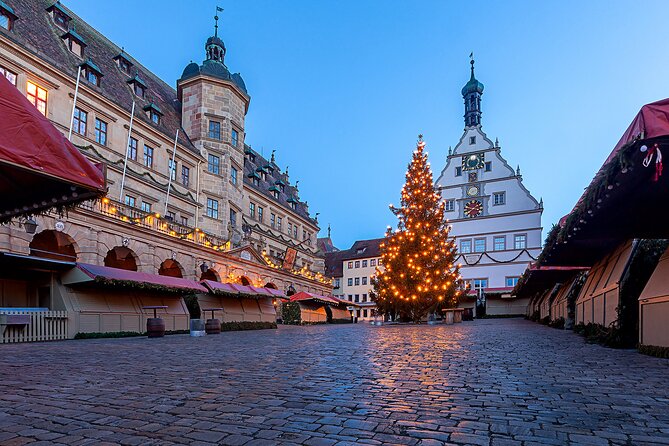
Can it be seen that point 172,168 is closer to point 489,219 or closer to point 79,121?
point 79,121

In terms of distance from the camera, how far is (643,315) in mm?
9719

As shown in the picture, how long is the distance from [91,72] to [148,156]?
6141 mm

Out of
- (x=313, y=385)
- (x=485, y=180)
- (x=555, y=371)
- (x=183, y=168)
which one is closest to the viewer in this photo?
(x=313, y=385)

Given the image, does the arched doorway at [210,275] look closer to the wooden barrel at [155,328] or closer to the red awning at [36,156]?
the wooden barrel at [155,328]

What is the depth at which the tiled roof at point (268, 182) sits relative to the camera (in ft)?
160

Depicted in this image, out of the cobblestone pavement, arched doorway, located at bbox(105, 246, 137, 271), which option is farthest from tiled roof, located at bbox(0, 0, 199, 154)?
the cobblestone pavement

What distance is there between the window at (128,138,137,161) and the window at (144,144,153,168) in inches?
36.7

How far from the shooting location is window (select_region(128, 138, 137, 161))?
98.6 feet

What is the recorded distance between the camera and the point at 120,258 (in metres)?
27.2

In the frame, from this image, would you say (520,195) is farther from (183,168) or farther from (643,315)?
(643,315)

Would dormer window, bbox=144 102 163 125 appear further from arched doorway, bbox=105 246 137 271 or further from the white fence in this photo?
the white fence

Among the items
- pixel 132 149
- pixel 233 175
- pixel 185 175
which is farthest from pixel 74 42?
pixel 233 175

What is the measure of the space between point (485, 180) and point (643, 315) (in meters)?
45.2

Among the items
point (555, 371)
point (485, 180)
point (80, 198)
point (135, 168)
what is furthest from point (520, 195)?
point (80, 198)
